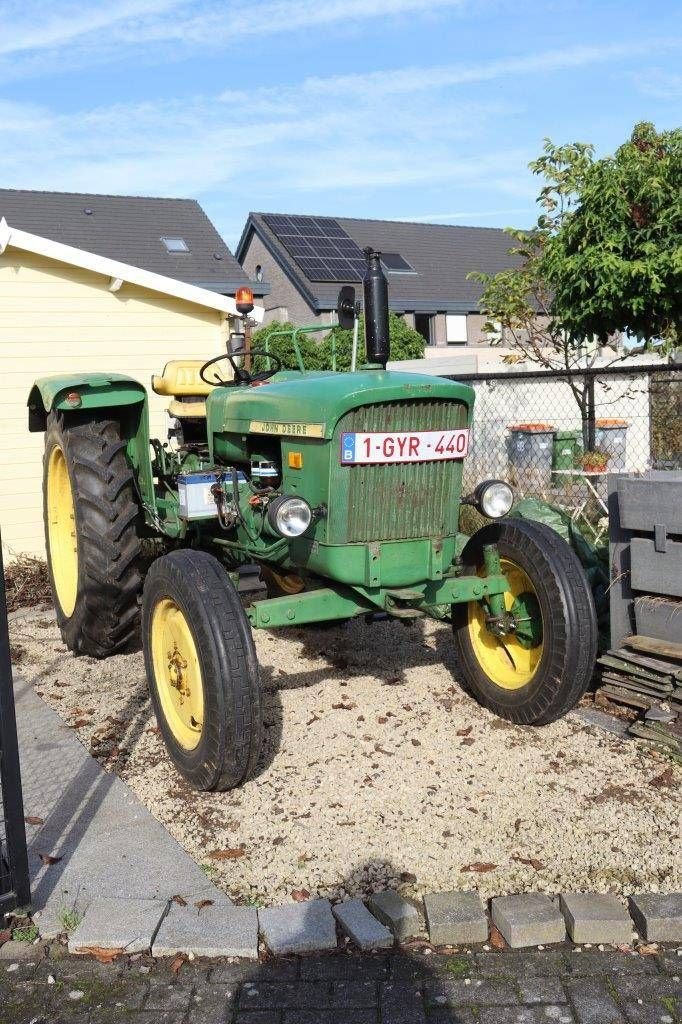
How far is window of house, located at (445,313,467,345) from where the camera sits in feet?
104

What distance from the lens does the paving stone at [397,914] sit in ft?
9.39

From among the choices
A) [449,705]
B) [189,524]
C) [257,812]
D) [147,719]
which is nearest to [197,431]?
[189,524]

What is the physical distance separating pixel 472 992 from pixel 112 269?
22.3ft

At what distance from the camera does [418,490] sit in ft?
13.5

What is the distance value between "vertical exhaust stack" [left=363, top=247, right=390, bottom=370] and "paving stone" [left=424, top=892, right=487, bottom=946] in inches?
88.0

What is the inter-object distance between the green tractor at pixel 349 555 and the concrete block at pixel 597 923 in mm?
1319

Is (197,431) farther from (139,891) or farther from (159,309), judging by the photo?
(139,891)

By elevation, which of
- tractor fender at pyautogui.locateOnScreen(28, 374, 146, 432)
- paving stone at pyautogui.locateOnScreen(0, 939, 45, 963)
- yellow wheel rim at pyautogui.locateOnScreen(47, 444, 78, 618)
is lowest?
paving stone at pyautogui.locateOnScreen(0, 939, 45, 963)

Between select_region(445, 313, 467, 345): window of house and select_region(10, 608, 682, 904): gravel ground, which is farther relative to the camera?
select_region(445, 313, 467, 345): window of house

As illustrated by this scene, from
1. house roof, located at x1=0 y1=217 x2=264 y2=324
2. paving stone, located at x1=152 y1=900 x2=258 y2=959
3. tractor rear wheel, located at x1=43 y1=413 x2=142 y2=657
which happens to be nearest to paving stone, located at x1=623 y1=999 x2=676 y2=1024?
paving stone, located at x1=152 y1=900 x2=258 y2=959

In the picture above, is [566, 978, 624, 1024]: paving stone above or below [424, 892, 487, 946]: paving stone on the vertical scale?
below

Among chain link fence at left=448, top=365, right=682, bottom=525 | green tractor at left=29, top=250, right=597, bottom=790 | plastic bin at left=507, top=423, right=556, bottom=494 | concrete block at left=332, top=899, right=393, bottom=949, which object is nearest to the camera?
concrete block at left=332, top=899, right=393, bottom=949

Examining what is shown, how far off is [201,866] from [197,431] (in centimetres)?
326

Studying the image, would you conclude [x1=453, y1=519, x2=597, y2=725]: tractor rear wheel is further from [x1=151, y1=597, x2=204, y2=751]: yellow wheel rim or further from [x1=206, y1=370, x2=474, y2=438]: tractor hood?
[x1=151, y1=597, x2=204, y2=751]: yellow wheel rim
